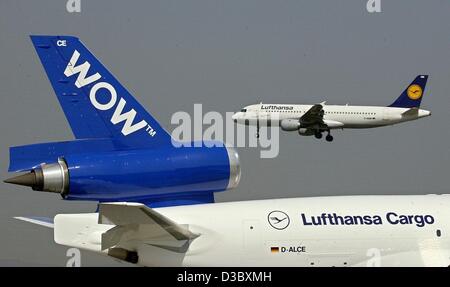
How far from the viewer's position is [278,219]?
20.2m

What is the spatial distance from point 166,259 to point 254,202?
2.70 metres

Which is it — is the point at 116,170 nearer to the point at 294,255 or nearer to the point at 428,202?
the point at 294,255

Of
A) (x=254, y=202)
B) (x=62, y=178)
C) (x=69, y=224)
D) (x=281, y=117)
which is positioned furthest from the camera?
(x=281, y=117)

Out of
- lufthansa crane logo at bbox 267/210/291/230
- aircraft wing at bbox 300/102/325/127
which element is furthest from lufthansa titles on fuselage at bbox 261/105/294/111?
lufthansa crane logo at bbox 267/210/291/230

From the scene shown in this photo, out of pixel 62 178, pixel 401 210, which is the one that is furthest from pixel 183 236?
pixel 401 210

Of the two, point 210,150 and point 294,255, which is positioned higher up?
point 210,150

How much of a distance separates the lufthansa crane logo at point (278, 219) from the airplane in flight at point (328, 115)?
121 feet

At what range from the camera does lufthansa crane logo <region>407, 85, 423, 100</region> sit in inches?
2842

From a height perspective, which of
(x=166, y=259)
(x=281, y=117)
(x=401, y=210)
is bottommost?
(x=166, y=259)

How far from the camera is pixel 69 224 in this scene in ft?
63.2

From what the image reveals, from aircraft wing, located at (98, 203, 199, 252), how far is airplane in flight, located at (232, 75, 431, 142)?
1483 inches

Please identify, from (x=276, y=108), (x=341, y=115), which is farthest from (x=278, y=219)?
(x=341, y=115)

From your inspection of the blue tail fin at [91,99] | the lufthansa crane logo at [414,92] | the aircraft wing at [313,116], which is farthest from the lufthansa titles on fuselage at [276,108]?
the blue tail fin at [91,99]

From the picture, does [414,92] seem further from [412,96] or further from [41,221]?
[41,221]
